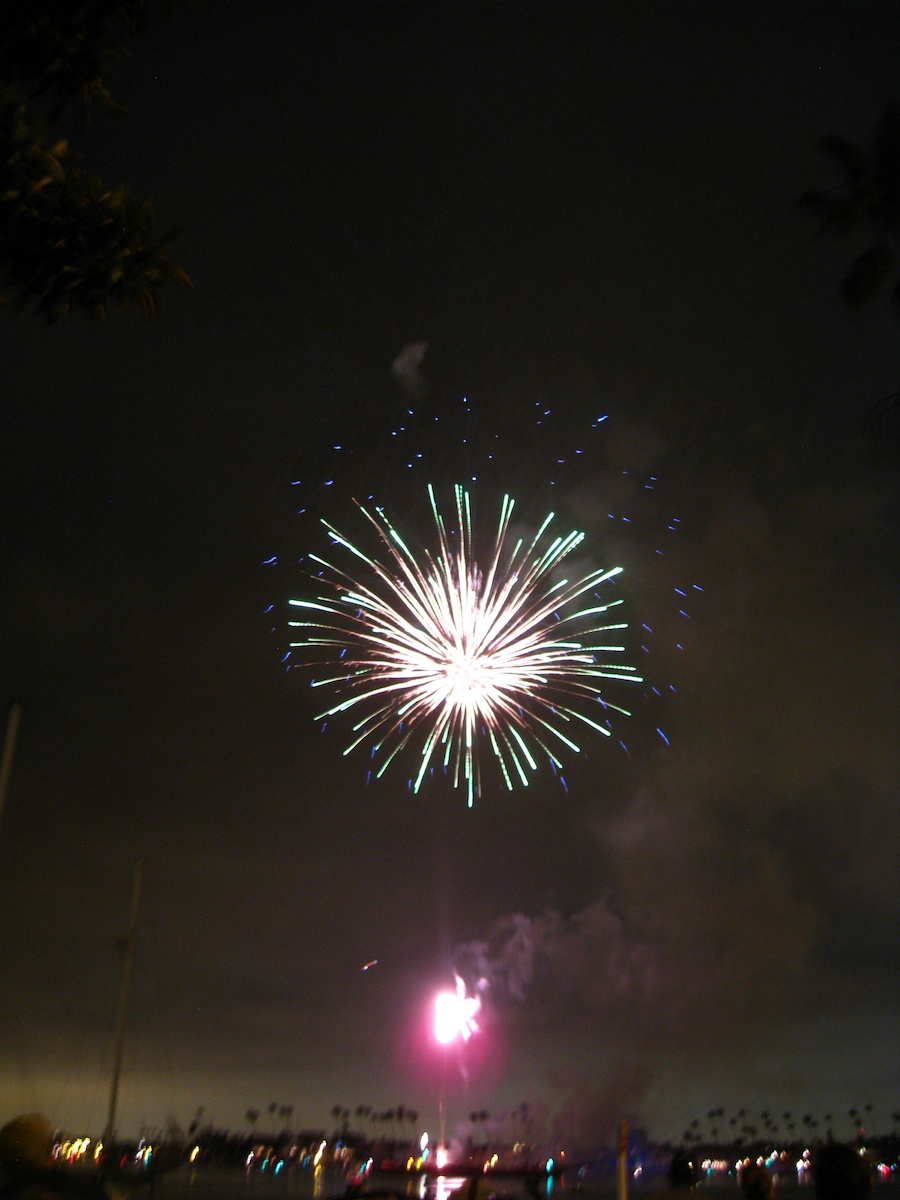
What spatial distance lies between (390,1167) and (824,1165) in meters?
2.69

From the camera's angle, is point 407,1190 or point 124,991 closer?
point 407,1190

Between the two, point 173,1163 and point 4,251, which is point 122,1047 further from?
point 4,251

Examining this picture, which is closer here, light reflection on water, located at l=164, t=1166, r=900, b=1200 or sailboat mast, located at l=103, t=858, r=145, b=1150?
light reflection on water, located at l=164, t=1166, r=900, b=1200

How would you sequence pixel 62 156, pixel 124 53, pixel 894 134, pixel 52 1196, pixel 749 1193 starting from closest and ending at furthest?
pixel 52 1196 → pixel 749 1193 → pixel 62 156 → pixel 124 53 → pixel 894 134

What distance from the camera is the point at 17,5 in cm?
965

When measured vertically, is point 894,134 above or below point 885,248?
above

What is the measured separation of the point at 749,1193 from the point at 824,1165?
4.37 feet

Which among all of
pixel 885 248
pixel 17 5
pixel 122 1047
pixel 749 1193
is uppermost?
pixel 885 248

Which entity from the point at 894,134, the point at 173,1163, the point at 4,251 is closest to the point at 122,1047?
the point at 173,1163

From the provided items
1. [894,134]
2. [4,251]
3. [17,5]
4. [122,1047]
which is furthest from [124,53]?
[122,1047]

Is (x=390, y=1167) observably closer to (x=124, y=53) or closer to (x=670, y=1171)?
(x=670, y=1171)

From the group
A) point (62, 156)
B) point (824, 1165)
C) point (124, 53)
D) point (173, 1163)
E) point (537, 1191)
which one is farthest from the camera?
point (173, 1163)

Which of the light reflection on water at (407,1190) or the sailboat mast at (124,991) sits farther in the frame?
the sailboat mast at (124,991)

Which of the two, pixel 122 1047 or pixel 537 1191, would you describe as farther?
pixel 122 1047
